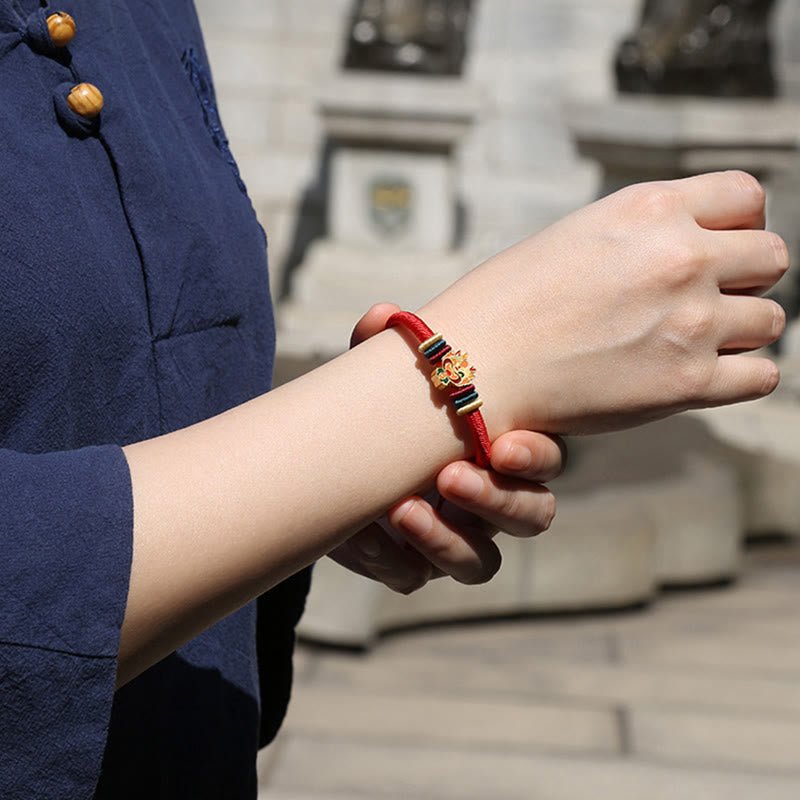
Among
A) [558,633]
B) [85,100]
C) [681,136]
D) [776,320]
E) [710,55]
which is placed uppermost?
[85,100]

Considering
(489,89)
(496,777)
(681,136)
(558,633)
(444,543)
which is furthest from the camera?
(489,89)

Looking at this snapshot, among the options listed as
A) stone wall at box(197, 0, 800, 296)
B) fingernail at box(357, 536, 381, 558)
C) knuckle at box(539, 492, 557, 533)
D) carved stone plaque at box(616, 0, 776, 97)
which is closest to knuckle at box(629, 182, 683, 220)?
knuckle at box(539, 492, 557, 533)

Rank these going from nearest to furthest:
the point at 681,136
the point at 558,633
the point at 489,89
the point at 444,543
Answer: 1. the point at 444,543
2. the point at 558,633
3. the point at 681,136
4. the point at 489,89

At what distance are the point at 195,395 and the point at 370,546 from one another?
18 centimetres

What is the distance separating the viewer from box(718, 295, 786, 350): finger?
84 cm

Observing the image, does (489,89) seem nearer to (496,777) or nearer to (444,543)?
(496,777)

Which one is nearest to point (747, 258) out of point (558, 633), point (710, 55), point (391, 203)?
point (558, 633)

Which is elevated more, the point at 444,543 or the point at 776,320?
the point at 776,320

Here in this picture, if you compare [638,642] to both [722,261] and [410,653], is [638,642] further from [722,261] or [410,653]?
[722,261]

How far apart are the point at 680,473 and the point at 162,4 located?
3.64 metres

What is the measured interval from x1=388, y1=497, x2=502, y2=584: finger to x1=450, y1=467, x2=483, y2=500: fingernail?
0.12ft

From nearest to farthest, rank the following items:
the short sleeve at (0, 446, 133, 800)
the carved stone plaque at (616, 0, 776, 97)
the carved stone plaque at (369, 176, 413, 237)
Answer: the short sleeve at (0, 446, 133, 800) < the carved stone plaque at (616, 0, 776, 97) < the carved stone plaque at (369, 176, 413, 237)

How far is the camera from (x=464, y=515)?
921 millimetres

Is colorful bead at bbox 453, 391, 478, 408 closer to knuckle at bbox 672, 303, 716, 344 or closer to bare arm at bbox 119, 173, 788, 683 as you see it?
bare arm at bbox 119, 173, 788, 683
